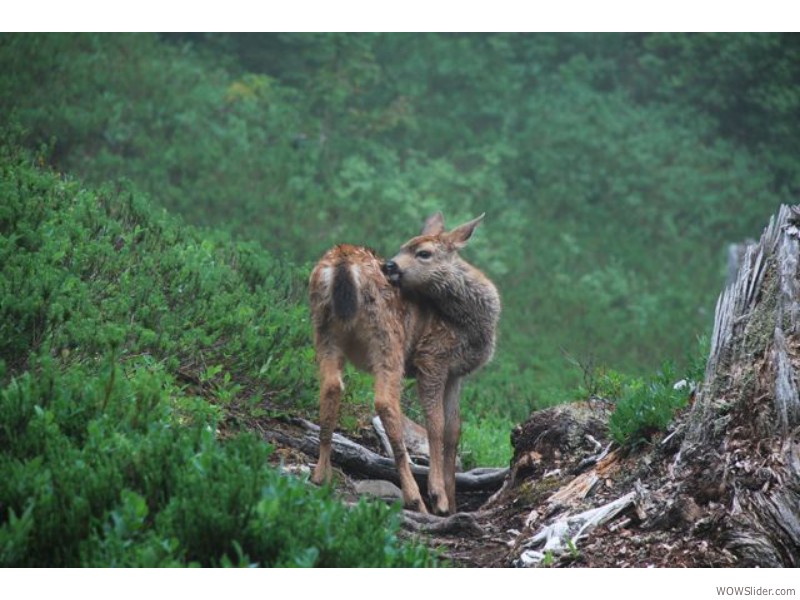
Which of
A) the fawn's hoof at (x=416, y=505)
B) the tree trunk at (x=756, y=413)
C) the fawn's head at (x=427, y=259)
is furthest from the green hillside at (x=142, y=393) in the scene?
the tree trunk at (x=756, y=413)

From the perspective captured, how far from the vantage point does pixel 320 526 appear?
244 inches

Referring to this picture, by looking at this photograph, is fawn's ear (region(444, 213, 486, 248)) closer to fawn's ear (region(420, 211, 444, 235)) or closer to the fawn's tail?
fawn's ear (region(420, 211, 444, 235))

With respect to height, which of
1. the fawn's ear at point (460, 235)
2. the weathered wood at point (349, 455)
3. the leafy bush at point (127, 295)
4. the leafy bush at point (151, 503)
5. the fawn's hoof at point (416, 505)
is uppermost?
the fawn's ear at point (460, 235)

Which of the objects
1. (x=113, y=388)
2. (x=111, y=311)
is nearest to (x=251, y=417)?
(x=111, y=311)

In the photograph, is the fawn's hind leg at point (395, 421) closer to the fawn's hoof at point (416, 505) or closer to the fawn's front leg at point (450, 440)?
the fawn's hoof at point (416, 505)

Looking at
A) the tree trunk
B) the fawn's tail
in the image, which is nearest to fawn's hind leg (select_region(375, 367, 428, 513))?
the fawn's tail

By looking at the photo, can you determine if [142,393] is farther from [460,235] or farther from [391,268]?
[460,235]

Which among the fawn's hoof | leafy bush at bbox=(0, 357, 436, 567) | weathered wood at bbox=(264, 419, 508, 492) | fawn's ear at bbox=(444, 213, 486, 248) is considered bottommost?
the fawn's hoof

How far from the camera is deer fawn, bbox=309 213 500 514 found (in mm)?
8648

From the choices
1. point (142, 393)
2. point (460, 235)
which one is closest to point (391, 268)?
point (460, 235)

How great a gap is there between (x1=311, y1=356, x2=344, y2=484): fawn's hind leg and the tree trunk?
267 centimetres

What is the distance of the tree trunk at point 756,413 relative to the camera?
6.92 meters

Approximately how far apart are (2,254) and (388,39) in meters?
16.5

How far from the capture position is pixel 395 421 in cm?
868
